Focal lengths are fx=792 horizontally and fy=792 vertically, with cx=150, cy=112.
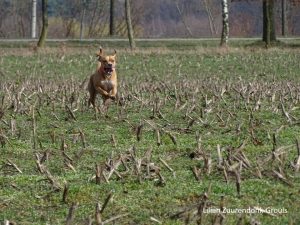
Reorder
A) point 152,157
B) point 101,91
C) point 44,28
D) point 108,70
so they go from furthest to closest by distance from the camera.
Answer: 1. point 44,28
2. point 108,70
3. point 101,91
4. point 152,157

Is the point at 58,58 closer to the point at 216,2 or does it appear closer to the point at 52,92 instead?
the point at 52,92

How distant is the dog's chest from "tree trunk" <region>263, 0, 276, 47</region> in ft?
81.3

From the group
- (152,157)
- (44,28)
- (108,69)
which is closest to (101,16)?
(44,28)

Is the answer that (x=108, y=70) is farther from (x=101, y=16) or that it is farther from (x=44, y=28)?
(x=101, y=16)

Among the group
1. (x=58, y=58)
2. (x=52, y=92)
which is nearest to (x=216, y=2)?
(x=58, y=58)

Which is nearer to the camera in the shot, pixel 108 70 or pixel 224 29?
pixel 108 70

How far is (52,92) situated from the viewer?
15008 mm

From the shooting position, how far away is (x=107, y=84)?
13.6 meters

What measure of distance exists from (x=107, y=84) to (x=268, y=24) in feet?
87.3

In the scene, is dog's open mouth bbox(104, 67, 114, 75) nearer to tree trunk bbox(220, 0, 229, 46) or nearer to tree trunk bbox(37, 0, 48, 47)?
tree trunk bbox(220, 0, 229, 46)

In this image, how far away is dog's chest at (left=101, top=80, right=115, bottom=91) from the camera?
13555mm

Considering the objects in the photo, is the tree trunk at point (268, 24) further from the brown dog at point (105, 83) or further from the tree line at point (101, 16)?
the brown dog at point (105, 83)

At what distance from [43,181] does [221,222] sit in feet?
7.18

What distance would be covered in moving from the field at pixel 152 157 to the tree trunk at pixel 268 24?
22935 millimetres
